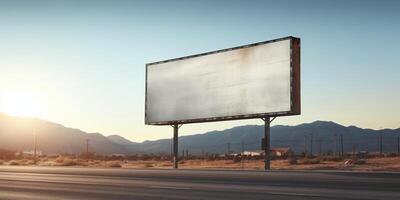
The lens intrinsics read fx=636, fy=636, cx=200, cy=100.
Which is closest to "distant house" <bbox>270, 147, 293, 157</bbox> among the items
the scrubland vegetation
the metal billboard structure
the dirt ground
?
the scrubland vegetation

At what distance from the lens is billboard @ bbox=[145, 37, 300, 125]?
35656 millimetres

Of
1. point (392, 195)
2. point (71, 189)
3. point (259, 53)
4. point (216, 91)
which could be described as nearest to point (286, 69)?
point (259, 53)

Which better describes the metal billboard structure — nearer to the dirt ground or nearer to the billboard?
the billboard

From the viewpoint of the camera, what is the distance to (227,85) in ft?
130

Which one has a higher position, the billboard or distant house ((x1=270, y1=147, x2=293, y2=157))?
the billboard

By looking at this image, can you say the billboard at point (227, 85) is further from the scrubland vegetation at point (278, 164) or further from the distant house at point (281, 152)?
the distant house at point (281, 152)

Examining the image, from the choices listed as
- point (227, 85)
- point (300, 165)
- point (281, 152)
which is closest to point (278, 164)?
point (300, 165)

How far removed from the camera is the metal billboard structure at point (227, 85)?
35688mm

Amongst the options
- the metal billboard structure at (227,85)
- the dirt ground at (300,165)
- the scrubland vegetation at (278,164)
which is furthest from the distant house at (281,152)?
the metal billboard structure at (227,85)

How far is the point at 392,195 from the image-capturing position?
44.5 ft

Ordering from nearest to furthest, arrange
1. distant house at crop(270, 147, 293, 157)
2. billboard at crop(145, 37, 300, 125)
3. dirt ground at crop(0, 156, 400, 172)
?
billboard at crop(145, 37, 300, 125), dirt ground at crop(0, 156, 400, 172), distant house at crop(270, 147, 293, 157)

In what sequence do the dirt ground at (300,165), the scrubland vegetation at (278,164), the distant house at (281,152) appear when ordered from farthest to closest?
the distant house at (281,152) → the scrubland vegetation at (278,164) → the dirt ground at (300,165)

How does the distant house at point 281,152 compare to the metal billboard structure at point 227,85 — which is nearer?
the metal billboard structure at point 227,85

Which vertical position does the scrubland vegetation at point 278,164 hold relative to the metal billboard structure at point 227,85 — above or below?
below
